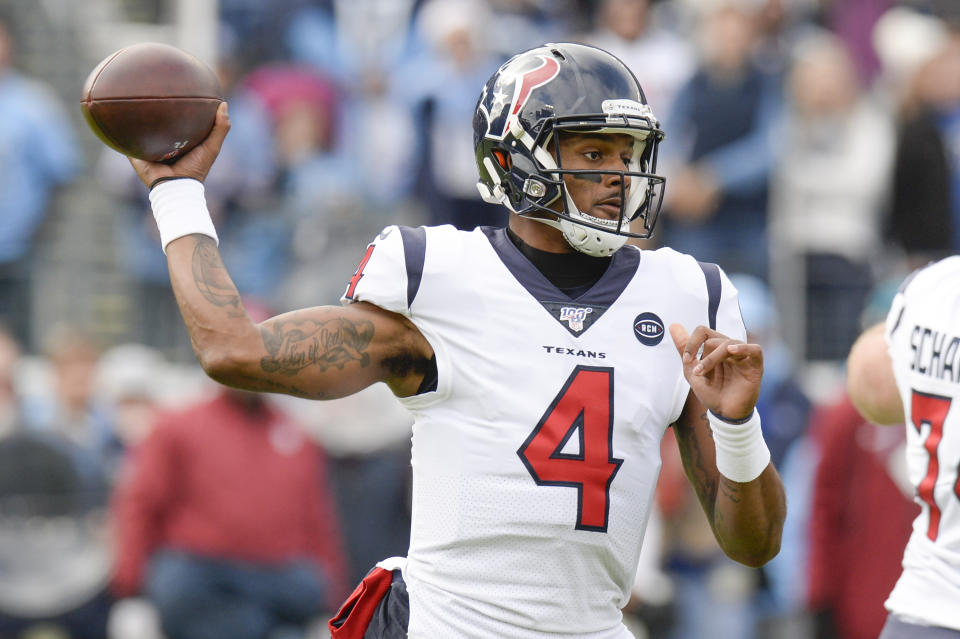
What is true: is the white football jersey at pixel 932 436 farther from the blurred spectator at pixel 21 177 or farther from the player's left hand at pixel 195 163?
the blurred spectator at pixel 21 177

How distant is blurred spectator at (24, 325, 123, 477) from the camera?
28.8ft

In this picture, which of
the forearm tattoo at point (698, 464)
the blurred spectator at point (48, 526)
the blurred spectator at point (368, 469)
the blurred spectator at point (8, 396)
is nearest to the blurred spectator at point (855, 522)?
the blurred spectator at point (368, 469)

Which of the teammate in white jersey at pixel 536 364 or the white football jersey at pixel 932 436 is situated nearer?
the teammate in white jersey at pixel 536 364

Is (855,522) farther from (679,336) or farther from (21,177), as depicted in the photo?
(21,177)

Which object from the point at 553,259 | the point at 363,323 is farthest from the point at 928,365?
the point at 363,323

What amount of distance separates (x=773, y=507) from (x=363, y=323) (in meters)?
1.05

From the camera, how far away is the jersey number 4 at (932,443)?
12.7ft

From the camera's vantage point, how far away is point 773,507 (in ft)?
12.2

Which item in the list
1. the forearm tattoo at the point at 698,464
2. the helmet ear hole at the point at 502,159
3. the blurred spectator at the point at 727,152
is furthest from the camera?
the blurred spectator at the point at 727,152

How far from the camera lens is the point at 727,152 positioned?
9.41 meters

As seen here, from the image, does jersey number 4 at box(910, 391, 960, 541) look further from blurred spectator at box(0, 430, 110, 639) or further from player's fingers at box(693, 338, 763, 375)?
blurred spectator at box(0, 430, 110, 639)

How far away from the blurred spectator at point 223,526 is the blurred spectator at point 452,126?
2.29 meters

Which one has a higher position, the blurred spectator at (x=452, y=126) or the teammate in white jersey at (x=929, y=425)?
the blurred spectator at (x=452, y=126)

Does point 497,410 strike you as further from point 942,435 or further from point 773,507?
point 942,435
